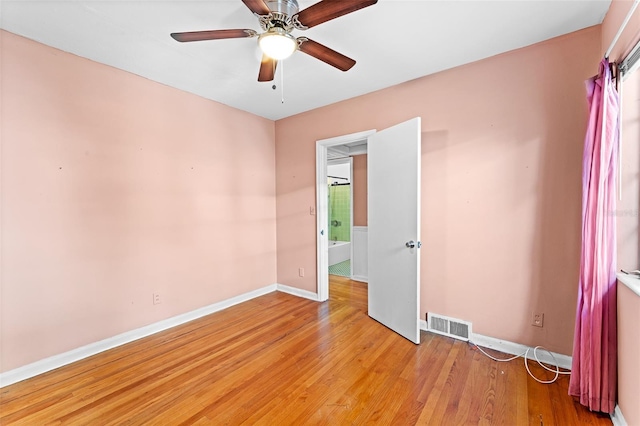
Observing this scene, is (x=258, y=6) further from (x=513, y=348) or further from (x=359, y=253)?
(x=359, y=253)

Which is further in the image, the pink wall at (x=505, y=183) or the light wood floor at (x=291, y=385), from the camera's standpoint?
the pink wall at (x=505, y=183)

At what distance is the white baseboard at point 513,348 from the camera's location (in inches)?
82.3

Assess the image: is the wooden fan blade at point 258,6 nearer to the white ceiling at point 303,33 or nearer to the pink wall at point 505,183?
the white ceiling at point 303,33

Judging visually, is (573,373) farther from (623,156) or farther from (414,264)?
(623,156)

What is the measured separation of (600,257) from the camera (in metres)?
1.63

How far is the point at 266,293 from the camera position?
396cm

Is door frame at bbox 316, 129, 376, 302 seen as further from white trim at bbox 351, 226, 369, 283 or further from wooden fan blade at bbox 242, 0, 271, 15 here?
wooden fan blade at bbox 242, 0, 271, 15

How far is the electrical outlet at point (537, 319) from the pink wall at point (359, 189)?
280cm

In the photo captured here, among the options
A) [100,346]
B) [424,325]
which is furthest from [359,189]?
[100,346]

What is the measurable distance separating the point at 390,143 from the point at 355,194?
2.08 meters

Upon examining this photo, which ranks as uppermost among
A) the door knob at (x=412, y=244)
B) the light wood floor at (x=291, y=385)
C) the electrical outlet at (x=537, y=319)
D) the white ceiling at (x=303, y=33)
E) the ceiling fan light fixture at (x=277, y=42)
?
the white ceiling at (x=303, y=33)

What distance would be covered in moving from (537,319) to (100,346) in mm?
3737

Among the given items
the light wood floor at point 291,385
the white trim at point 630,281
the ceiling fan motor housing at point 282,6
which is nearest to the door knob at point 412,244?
the light wood floor at point 291,385

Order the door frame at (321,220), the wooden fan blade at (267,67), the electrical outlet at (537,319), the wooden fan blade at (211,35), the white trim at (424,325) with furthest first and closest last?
the door frame at (321,220) → the white trim at (424,325) → the electrical outlet at (537,319) → the wooden fan blade at (267,67) → the wooden fan blade at (211,35)
